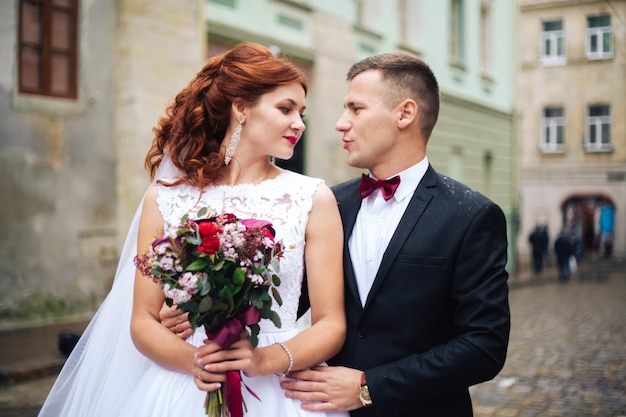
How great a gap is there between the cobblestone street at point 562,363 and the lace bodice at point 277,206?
13.6ft

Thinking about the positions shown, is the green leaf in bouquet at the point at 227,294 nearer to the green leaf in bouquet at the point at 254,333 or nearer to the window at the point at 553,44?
the green leaf in bouquet at the point at 254,333

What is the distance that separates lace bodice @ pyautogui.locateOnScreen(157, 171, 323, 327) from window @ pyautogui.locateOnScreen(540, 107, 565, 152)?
30.8m

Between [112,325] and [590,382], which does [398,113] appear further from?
[590,382]

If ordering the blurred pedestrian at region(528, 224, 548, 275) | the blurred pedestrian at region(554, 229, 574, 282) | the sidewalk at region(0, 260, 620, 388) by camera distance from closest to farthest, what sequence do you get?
the sidewalk at region(0, 260, 620, 388) → the blurred pedestrian at region(554, 229, 574, 282) → the blurred pedestrian at region(528, 224, 548, 275)

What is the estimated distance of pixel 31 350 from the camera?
8.15 m

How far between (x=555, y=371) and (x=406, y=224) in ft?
20.4

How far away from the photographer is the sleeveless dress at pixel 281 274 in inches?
101

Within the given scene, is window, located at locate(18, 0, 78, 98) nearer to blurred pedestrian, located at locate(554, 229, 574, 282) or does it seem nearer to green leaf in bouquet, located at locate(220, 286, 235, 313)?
green leaf in bouquet, located at locate(220, 286, 235, 313)

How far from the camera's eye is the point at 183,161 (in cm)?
293

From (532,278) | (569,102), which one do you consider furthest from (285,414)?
(569,102)

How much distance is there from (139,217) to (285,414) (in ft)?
3.32

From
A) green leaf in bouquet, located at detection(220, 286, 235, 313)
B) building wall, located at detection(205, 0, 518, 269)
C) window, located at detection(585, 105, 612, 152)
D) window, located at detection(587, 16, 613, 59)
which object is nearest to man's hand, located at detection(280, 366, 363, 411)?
green leaf in bouquet, located at detection(220, 286, 235, 313)

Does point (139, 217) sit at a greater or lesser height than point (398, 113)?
lesser

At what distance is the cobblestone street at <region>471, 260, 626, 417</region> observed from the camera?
652cm
